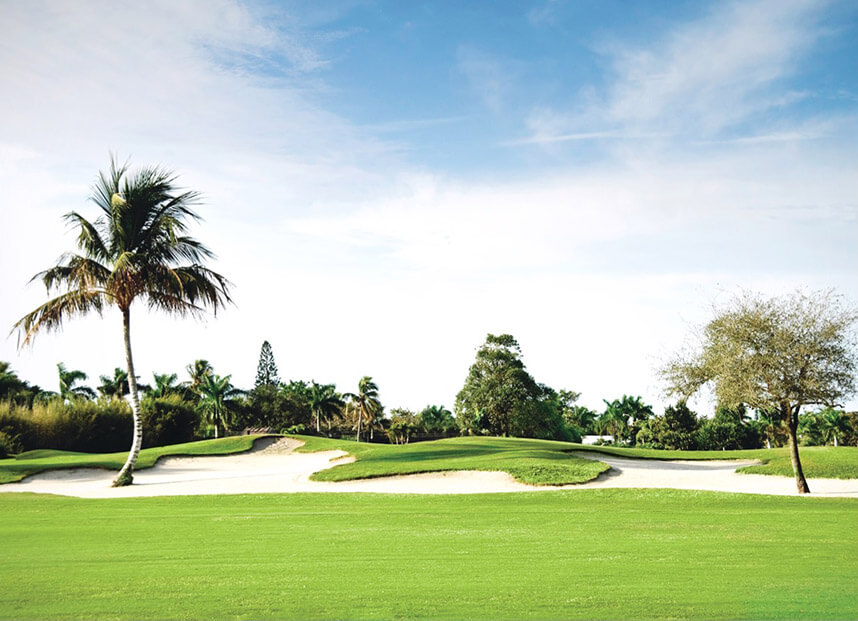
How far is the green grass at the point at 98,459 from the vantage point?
96.3 feet

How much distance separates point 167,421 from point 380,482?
92.0 ft

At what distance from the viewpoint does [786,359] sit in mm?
23828

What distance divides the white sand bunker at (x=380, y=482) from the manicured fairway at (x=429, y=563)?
5787 millimetres

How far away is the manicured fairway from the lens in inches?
317

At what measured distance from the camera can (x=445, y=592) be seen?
867 centimetres

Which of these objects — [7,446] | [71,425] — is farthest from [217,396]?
[7,446]

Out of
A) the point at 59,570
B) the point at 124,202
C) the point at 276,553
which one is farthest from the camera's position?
the point at 124,202

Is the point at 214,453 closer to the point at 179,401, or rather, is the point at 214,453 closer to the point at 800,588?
the point at 179,401

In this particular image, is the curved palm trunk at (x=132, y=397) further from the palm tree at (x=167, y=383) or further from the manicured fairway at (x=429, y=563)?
the palm tree at (x=167, y=383)

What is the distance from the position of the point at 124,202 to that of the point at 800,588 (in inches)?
999

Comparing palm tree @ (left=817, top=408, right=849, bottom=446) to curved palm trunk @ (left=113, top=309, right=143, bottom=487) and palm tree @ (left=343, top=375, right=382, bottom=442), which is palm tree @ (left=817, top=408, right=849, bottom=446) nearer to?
palm tree @ (left=343, top=375, right=382, bottom=442)

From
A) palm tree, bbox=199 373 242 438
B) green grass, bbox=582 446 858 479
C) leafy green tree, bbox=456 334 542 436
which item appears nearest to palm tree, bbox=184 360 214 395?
palm tree, bbox=199 373 242 438

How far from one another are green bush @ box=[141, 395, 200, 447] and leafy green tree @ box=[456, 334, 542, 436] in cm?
2379

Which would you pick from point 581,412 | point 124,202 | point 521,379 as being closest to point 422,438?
point 521,379
